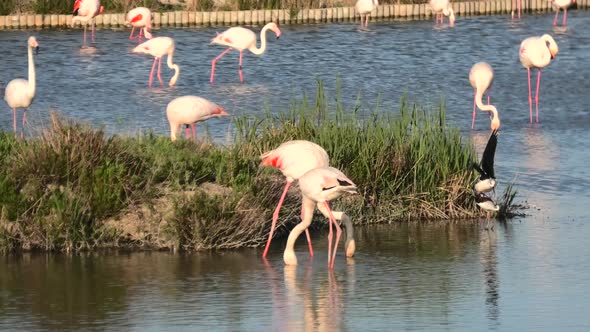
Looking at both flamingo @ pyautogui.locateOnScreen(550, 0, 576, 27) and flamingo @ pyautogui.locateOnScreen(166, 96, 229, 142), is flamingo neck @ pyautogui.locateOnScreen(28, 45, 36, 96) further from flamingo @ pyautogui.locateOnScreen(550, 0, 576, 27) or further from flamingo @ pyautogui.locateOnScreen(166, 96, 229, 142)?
flamingo @ pyautogui.locateOnScreen(550, 0, 576, 27)

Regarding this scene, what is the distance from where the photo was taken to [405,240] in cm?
A: 1198

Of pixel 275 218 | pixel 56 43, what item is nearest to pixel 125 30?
pixel 56 43

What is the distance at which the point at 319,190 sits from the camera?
34.8 ft

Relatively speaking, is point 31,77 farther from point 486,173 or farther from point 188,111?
point 486,173

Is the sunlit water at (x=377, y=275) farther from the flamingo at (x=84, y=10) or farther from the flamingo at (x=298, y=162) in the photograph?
the flamingo at (x=84, y=10)

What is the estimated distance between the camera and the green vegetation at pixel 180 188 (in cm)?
1129

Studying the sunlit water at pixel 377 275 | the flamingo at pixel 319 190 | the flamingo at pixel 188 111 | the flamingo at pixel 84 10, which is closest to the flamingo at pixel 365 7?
the flamingo at pixel 84 10

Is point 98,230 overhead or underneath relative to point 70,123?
underneath

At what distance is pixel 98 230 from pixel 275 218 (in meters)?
1.34

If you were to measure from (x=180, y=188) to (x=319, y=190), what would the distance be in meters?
1.43

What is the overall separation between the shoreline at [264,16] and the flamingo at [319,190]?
67.4 ft

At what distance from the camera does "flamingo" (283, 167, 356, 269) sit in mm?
10562

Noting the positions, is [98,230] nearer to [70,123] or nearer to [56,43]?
[70,123]

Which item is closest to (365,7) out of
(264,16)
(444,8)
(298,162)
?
(444,8)
